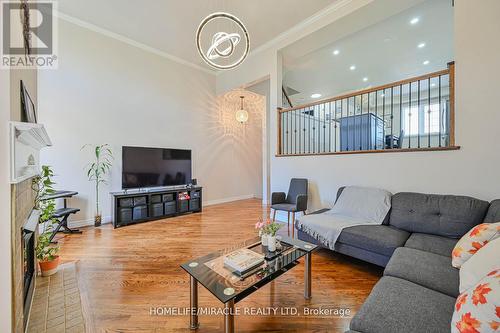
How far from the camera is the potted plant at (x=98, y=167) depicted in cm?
375

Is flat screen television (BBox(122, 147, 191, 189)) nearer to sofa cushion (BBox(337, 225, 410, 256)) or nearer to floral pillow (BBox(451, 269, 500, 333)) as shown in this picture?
sofa cushion (BBox(337, 225, 410, 256))

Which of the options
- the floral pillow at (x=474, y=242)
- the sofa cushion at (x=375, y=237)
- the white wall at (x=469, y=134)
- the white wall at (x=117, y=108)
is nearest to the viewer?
the floral pillow at (x=474, y=242)

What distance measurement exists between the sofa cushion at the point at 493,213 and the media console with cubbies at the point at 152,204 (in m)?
4.45

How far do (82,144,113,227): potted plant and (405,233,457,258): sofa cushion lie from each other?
4.60m

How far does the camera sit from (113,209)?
3693 mm

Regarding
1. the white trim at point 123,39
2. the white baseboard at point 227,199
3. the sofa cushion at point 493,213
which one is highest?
the white trim at point 123,39

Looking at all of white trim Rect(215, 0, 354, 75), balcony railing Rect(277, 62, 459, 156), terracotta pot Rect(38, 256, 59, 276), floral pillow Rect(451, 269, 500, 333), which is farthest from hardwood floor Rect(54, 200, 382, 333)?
white trim Rect(215, 0, 354, 75)

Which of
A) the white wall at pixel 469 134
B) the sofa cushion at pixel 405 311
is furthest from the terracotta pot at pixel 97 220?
the white wall at pixel 469 134

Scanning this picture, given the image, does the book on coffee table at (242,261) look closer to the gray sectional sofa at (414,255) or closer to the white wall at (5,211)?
the gray sectional sofa at (414,255)

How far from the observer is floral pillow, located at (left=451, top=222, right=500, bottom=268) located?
1450 mm

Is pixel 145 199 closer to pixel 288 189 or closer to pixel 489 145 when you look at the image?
pixel 288 189

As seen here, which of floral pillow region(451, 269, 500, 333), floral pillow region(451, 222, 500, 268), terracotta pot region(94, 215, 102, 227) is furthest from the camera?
terracotta pot region(94, 215, 102, 227)

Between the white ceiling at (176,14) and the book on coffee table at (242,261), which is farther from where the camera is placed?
the white ceiling at (176,14)

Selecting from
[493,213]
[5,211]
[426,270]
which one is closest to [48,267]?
[5,211]
